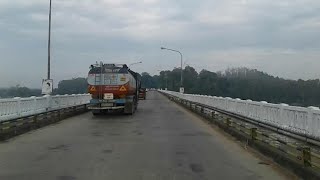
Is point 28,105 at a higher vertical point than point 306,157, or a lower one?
higher

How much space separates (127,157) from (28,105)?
39.6 feet

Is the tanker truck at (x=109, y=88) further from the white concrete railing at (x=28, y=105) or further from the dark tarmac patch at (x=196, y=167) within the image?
the dark tarmac patch at (x=196, y=167)

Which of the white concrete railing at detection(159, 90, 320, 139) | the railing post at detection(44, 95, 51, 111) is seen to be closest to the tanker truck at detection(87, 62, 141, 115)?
the railing post at detection(44, 95, 51, 111)

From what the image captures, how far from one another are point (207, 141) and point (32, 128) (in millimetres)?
8356

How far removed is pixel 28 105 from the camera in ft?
76.5

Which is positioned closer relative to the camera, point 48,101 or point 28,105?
point 28,105

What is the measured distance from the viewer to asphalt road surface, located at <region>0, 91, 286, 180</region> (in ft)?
33.1

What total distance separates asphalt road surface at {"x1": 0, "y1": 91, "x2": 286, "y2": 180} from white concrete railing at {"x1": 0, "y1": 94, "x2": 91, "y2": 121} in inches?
58.5

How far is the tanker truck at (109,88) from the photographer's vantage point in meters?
31.1

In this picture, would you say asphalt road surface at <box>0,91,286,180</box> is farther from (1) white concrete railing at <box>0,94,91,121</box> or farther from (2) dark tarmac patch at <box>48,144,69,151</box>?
(1) white concrete railing at <box>0,94,91,121</box>

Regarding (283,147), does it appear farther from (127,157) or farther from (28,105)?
(28,105)

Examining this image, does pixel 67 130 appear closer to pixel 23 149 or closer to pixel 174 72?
pixel 23 149

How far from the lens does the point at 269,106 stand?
1673 centimetres

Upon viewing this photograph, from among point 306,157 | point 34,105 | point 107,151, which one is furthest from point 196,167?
point 34,105
